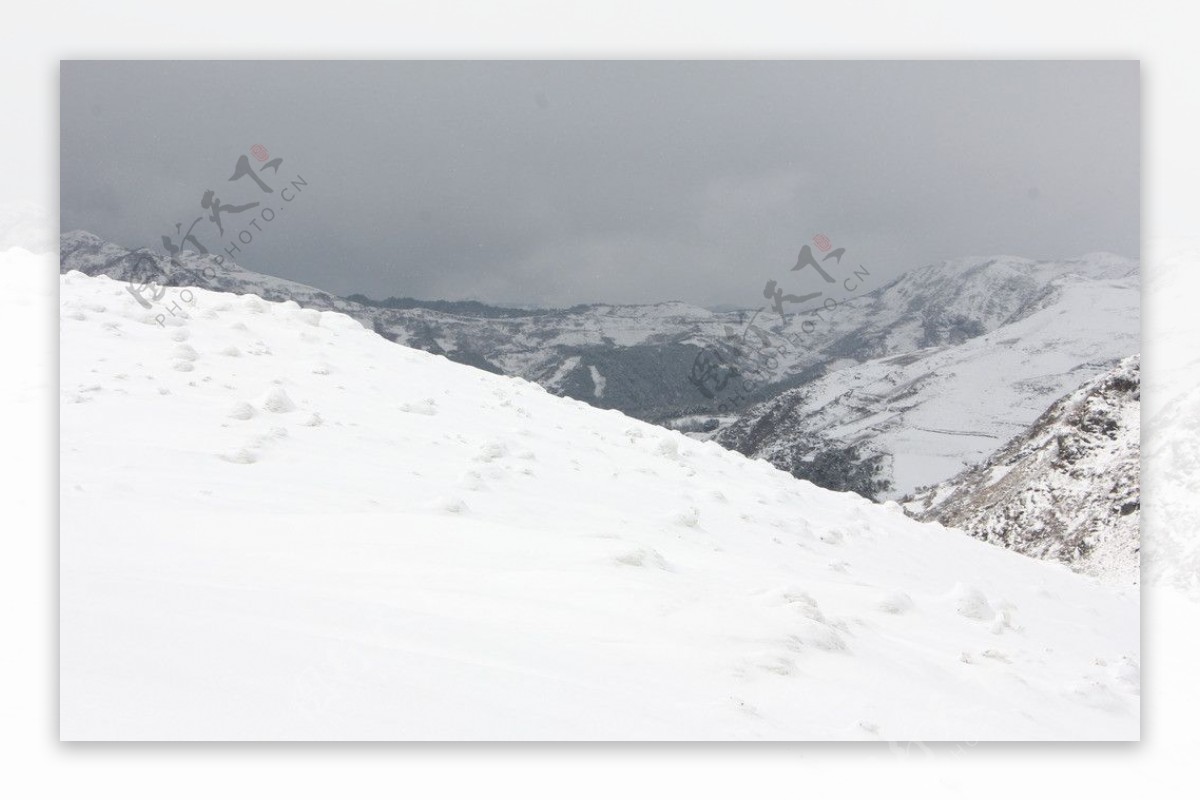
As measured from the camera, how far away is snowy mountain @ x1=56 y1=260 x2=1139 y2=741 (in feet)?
14.4

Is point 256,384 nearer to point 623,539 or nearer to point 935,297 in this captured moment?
point 623,539

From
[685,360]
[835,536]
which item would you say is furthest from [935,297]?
[835,536]

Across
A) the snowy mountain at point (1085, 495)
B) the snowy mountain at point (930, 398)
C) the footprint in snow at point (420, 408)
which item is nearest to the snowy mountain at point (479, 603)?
the footprint in snow at point (420, 408)

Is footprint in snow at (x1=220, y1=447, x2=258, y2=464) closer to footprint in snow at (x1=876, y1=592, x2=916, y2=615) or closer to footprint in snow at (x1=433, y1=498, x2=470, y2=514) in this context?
footprint in snow at (x1=433, y1=498, x2=470, y2=514)

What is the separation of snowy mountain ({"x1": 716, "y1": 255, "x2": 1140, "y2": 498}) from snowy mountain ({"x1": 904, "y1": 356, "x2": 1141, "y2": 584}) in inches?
603

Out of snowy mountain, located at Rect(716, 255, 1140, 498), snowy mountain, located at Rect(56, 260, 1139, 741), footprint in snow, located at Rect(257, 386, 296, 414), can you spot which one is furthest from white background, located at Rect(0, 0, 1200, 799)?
snowy mountain, located at Rect(716, 255, 1140, 498)

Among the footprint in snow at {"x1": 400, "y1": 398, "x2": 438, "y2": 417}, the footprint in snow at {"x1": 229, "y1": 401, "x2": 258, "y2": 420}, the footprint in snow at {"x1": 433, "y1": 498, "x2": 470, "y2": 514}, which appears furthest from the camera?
the footprint in snow at {"x1": 400, "y1": 398, "x2": 438, "y2": 417}

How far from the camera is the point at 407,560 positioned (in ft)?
16.6

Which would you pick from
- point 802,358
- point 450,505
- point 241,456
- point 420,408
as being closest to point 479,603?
point 450,505

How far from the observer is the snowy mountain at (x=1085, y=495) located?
13500mm

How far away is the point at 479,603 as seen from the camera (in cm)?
476

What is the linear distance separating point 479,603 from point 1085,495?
1424cm
